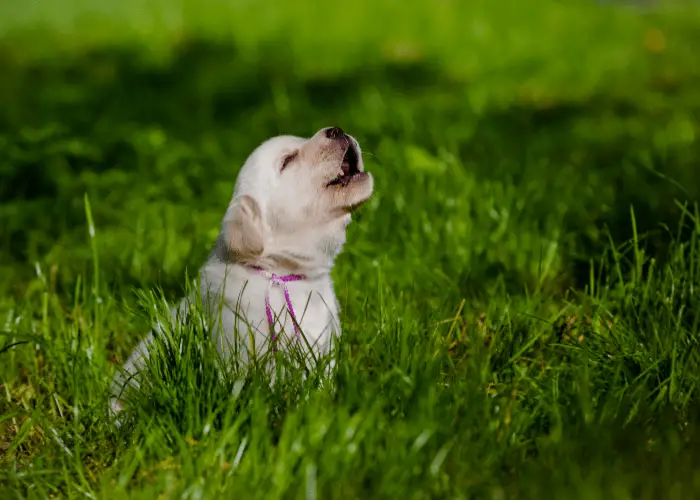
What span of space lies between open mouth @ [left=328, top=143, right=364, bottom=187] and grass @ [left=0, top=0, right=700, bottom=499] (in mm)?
370

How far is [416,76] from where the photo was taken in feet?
27.7

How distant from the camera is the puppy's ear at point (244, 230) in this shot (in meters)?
3.05

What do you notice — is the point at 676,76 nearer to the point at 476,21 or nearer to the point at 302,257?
the point at 476,21

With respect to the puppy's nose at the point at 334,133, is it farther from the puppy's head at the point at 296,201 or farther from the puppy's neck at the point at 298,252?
the puppy's neck at the point at 298,252

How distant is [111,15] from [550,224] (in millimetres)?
7505

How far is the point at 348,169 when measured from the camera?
3.51 metres

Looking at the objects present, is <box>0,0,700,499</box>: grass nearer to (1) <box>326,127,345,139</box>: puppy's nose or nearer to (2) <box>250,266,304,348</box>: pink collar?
(2) <box>250,266,304,348</box>: pink collar

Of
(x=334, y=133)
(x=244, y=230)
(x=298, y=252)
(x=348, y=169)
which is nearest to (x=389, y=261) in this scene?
(x=348, y=169)

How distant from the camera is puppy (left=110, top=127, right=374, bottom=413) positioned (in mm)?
3051

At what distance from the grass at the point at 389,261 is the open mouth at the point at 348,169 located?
370 millimetres

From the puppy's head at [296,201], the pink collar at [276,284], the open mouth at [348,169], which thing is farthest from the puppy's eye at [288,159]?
the pink collar at [276,284]

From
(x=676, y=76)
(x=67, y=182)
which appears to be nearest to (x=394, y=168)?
(x=67, y=182)

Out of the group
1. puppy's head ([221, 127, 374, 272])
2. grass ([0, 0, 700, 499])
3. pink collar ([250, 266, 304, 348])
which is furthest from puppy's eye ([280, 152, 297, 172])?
grass ([0, 0, 700, 499])

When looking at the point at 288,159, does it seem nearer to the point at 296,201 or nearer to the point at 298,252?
the point at 296,201
